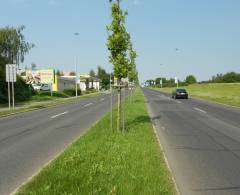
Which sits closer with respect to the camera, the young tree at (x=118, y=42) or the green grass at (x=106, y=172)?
the green grass at (x=106, y=172)

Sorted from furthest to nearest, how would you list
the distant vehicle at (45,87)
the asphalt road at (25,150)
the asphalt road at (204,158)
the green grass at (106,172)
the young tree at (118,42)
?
the distant vehicle at (45,87) < the young tree at (118,42) < the asphalt road at (25,150) < the asphalt road at (204,158) < the green grass at (106,172)

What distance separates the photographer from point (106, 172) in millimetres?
7324

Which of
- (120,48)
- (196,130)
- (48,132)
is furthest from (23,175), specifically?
(196,130)

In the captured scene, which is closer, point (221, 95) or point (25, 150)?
point (25, 150)

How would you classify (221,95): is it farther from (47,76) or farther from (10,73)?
(10,73)

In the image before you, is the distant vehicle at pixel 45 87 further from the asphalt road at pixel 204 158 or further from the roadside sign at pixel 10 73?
the asphalt road at pixel 204 158

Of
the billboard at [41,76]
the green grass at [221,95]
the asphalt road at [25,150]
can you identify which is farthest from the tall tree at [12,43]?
the asphalt road at [25,150]

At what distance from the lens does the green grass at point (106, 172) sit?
6262mm

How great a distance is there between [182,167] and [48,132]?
8049 millimetres

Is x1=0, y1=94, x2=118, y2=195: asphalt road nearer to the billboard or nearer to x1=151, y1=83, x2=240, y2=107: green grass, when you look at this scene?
x1=151, y1=83, x2=240, y2=107: green grass

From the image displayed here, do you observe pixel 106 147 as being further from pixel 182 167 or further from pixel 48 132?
pixel 48 132

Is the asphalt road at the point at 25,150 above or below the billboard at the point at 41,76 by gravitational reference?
below

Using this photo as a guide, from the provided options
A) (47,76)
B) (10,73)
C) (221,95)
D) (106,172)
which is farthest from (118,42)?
(47,76)

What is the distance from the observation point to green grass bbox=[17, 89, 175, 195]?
20.5 feet
